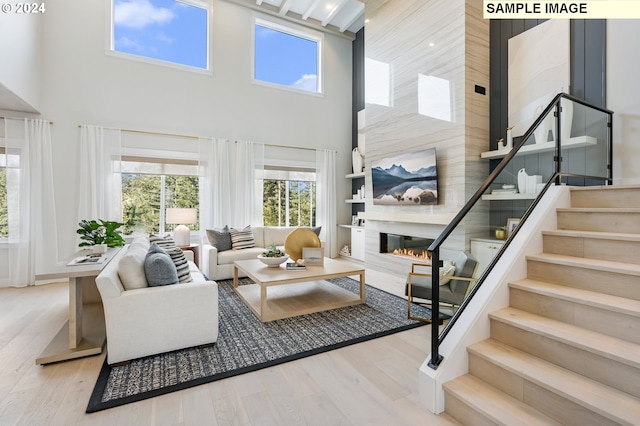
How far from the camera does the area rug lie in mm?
2023

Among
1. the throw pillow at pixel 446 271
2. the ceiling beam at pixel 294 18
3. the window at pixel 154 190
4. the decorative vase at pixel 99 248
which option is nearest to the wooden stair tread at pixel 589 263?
the throw pillow at pixel 446 271

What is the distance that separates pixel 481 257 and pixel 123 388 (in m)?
2.72

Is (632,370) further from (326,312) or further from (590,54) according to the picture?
(590,54)

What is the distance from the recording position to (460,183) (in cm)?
414

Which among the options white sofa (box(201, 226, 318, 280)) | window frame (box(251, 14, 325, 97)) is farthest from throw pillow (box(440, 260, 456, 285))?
window frame (box(251, 14, 325, 97))

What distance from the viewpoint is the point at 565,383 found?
1.52 metres

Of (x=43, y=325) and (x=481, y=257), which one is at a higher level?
(x=481, y=257)

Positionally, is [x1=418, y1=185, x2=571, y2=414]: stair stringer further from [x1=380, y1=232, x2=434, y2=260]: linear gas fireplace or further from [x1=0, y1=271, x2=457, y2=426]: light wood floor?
[x1=380, y1=232, x2=434, y2=260]: linear gas fireplace

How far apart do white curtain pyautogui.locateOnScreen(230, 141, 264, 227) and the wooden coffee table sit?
6.28 feet

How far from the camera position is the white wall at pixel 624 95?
10.1 ft

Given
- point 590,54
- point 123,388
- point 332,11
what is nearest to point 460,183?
point 590,54

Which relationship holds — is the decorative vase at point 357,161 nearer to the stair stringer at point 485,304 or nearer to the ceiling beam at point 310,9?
the ceiling beam at point 310,9

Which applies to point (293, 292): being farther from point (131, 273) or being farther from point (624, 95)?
point (624, 95)

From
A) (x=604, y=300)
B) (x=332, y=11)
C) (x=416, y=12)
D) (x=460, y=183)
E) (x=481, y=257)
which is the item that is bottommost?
(x=604, y=300)
